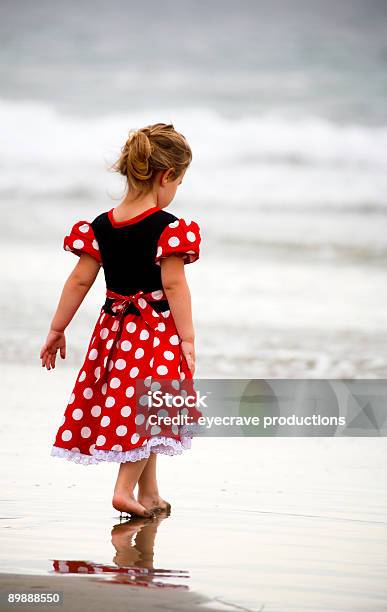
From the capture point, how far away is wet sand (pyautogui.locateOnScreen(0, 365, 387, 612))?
196 centimetres

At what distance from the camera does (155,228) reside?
2.79 meters

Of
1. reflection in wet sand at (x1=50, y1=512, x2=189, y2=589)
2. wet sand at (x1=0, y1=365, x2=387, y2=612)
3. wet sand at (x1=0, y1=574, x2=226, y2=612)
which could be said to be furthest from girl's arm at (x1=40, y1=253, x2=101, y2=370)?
wet sand at (x1=0, y1=574, x2=226, y2=612)

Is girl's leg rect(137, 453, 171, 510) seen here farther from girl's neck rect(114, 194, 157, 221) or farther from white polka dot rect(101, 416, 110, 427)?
girl's neck rect(114, 194, 157, 221)

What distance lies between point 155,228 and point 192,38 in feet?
49.4

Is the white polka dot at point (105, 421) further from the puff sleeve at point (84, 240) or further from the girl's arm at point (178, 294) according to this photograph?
the puff sleeve at point (84, 240)

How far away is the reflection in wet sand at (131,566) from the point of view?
1.96 m

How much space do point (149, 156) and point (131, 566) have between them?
Answer: 3.86ft

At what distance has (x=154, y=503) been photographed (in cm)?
279

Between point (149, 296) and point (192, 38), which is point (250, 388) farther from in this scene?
point (192, 38)

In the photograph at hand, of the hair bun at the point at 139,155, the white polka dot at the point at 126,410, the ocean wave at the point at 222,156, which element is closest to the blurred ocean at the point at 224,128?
the ocean wave at the point at 222,156

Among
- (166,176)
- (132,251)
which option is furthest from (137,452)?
(166,176)

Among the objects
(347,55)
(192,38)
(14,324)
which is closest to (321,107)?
(347,55)

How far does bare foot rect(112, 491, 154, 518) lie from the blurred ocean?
278 inches

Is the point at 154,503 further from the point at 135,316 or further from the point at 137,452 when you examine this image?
the point at 135,316
